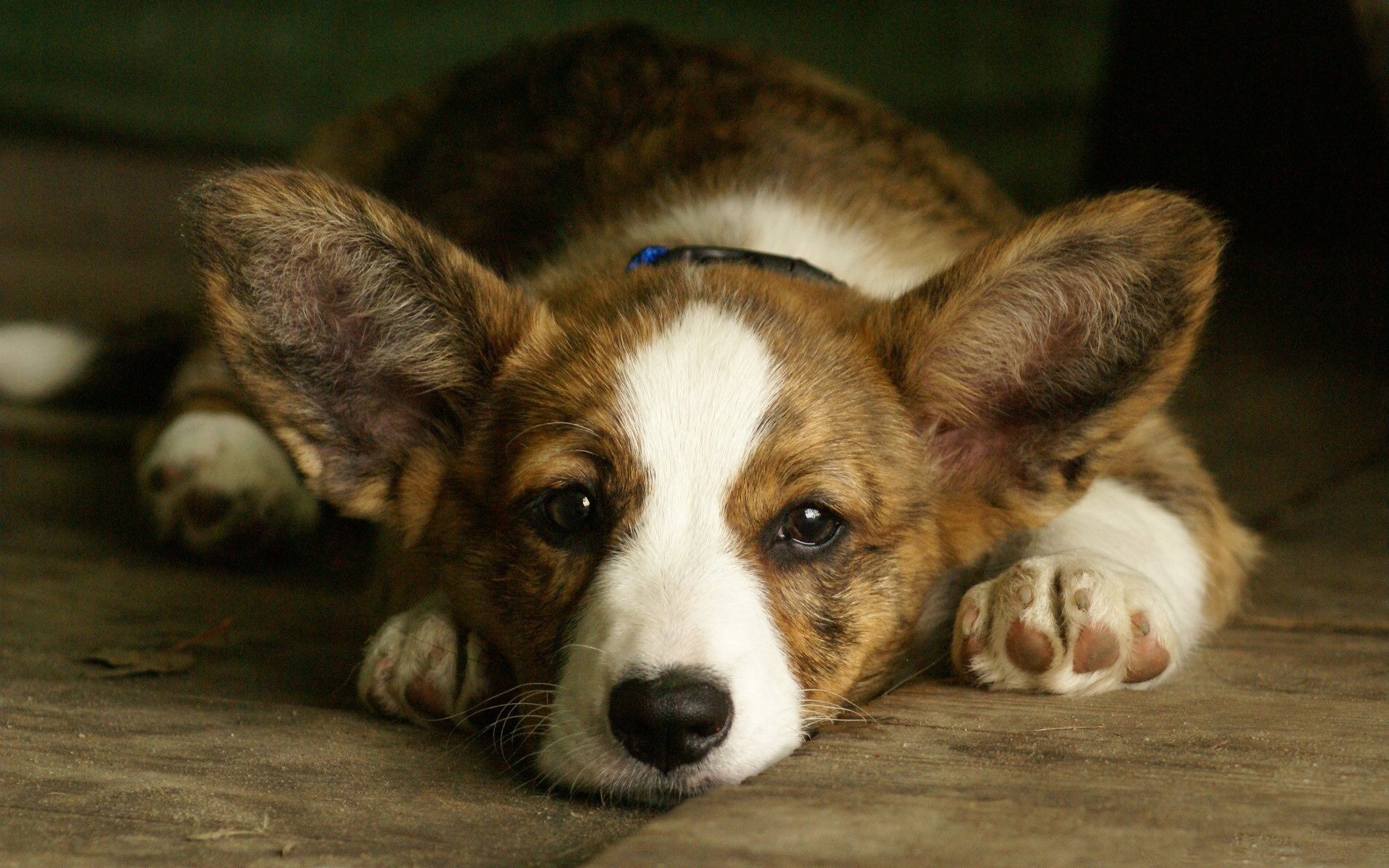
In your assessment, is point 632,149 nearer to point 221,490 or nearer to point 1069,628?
point 221,490

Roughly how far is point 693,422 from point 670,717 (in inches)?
21.8

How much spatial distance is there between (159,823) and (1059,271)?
5.65ft

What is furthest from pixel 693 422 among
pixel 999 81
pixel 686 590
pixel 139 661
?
pixel 999 81

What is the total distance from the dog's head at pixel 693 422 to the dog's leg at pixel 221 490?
961mm

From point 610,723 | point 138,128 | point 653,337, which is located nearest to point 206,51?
point 138,128

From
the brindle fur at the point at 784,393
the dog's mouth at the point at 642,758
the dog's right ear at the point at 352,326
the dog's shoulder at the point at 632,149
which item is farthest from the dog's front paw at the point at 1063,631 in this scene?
the dog's shoulder at the point at 632,149

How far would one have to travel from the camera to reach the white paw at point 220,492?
3.67 m

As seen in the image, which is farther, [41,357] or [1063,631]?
[41,357]

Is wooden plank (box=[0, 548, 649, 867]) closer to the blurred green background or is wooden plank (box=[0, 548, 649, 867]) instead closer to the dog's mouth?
the dog's mouth

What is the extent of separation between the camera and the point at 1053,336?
273 cm

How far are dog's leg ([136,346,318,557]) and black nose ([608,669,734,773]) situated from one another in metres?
1.84

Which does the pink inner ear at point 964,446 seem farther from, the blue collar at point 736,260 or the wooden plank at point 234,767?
the wooden plank at point 234,767

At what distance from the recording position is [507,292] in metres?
2.79

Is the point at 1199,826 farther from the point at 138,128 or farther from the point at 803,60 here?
the point at 138,128
